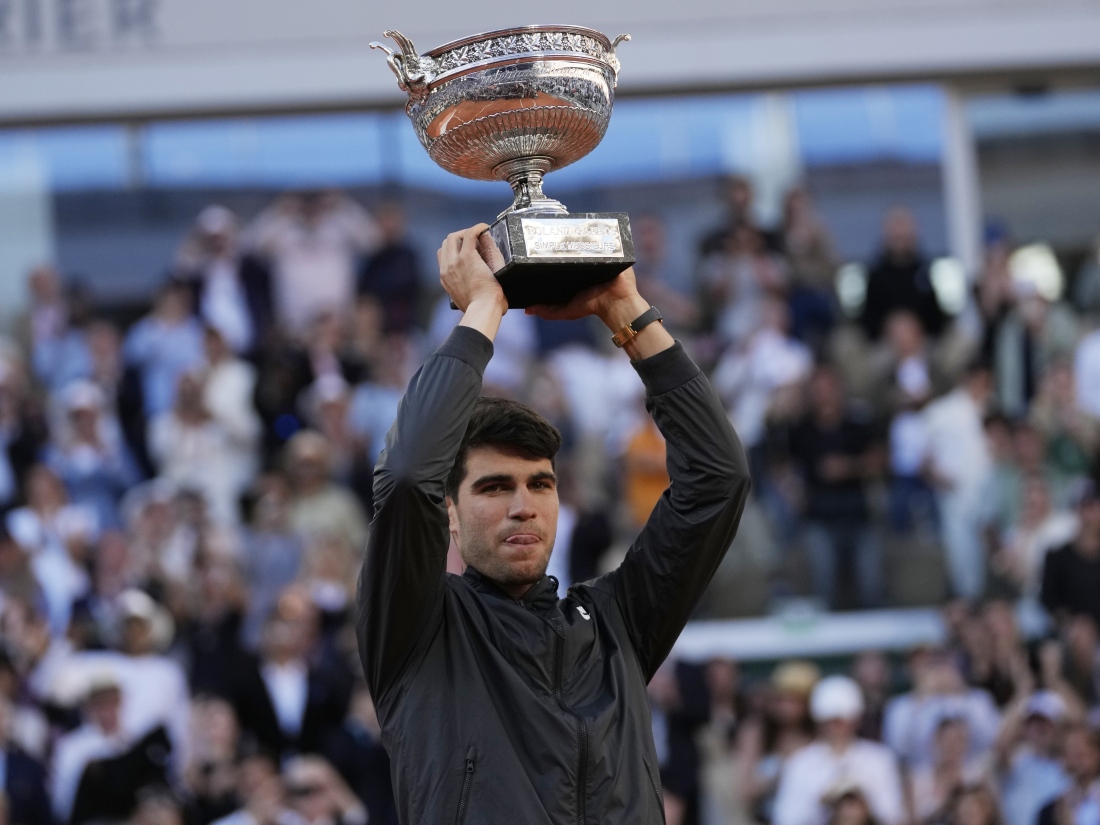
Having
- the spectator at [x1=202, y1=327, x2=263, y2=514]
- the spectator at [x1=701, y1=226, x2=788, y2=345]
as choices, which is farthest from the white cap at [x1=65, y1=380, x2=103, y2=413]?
the spectator at [x1=701, y1=226, x2=788, y2=345]

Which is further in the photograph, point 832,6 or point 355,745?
point 832,6

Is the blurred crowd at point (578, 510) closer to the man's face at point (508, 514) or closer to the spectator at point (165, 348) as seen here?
the spectator at point (165, 348)

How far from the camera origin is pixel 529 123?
3697 mm

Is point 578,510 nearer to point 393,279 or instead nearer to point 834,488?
point 834,488

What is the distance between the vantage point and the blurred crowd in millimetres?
8477

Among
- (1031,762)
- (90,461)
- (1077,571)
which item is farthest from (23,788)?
(1077,571)

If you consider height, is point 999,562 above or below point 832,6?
below

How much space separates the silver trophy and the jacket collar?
1.86 ft

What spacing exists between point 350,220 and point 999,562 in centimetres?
488

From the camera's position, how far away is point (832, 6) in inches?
515

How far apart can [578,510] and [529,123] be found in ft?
20.6

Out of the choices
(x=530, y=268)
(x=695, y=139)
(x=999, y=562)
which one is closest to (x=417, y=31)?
(x=695, y=139)

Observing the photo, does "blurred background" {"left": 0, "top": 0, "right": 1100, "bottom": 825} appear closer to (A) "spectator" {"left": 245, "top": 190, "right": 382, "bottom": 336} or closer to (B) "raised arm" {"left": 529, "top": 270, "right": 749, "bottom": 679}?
(A) "spectator" {"left": 245, "top": 190, "right": 382, "bottom": 336}

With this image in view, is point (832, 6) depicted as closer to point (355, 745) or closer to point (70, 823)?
point (355, 745)
